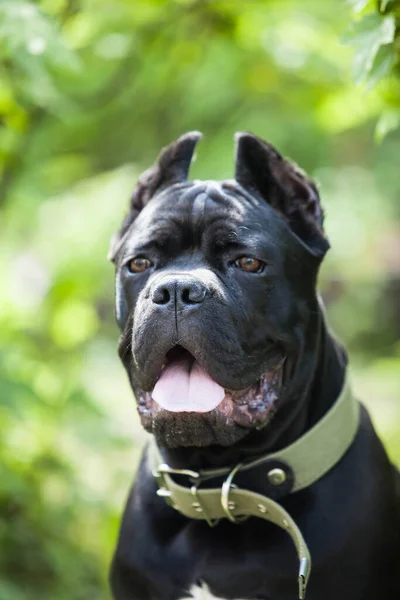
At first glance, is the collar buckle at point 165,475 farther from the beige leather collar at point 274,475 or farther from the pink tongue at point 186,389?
the pink tongue at point 186,389

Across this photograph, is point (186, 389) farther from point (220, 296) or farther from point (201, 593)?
point (201, 593)

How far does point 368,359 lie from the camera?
901 cm

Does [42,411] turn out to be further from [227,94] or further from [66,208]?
[227,94]

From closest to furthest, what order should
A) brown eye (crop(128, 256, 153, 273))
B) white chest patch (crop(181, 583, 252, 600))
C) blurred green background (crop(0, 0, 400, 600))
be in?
white chest patch (crop(181, 583, 252, 600)) < brown eye (crop(128, 256, 153, 273)) < blurred green background (crop(0, 0, 400, 600))

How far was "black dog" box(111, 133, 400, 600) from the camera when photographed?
2.62m

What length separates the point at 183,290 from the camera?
8.42 ft

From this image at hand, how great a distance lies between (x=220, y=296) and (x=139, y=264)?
36 cm

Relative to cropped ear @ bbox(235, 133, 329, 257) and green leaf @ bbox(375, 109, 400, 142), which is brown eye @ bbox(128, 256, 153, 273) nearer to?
cropped ear @ bbox(235, 133, 329, 257)

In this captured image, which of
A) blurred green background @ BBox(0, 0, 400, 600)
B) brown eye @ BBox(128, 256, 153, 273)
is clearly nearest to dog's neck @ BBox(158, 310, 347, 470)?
brown eye @ BBox(128, 256, 153, 273)

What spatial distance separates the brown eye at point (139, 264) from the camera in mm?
2871

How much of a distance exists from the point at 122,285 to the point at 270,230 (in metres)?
0.49

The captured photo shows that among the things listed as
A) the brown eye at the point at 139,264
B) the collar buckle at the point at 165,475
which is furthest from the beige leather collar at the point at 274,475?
the brown eye at the point at 139,264

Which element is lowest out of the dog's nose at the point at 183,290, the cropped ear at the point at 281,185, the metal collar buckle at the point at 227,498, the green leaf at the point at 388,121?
the metal collar buckle at the point at 227,498

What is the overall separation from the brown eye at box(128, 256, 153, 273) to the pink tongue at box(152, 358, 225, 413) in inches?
12.6
